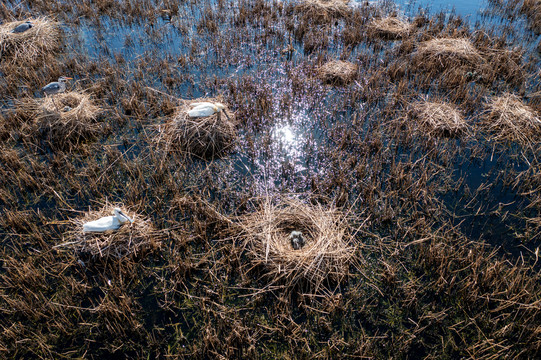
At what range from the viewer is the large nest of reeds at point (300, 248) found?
4047 mm

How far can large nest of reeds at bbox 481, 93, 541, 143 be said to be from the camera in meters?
6.18

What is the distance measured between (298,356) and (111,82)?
7780 mm

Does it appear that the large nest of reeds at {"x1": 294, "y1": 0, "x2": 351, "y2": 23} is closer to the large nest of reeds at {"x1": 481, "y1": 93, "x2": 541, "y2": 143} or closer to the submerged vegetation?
the submerged vegetation

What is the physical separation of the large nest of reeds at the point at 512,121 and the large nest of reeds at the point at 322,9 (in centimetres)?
646

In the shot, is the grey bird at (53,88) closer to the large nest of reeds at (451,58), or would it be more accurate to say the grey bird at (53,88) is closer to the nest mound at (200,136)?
the nest mound at (200,136)

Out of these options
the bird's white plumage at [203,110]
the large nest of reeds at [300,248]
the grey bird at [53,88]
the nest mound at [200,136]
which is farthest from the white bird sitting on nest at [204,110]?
the grey bird at [53,88]

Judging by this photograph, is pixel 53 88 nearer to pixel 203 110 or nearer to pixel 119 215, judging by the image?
pixel 203 110

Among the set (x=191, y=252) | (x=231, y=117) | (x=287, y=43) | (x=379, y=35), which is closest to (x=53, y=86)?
(x=231, y=117)

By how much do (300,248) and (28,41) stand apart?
1019 centimetres

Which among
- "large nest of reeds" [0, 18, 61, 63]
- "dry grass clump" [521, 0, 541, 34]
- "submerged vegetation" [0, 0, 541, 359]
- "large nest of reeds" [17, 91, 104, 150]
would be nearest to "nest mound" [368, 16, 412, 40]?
"submerged vegetation" [0, 0, 541, 359]

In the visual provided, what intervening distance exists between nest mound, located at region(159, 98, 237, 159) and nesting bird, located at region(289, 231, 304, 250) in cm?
255

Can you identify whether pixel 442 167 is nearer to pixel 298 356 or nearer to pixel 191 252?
pixel 298 356

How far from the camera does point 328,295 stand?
3.92 meters

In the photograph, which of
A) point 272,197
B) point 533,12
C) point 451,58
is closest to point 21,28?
point 272,197
